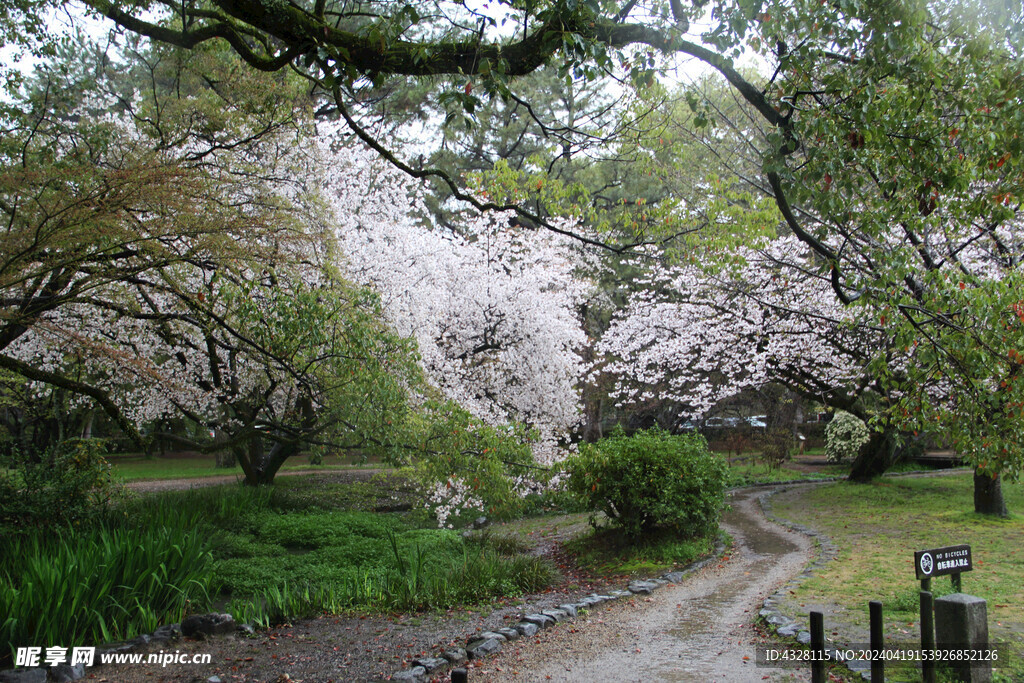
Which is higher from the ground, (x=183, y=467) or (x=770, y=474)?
(x=770, y=474)

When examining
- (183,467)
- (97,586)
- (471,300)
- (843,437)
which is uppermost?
(471,300)

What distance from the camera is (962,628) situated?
159 inches

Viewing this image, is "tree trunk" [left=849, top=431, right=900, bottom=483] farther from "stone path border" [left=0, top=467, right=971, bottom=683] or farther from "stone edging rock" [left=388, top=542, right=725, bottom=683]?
"stone edging rock" [left=388, top=542, right=725, bottom=683]

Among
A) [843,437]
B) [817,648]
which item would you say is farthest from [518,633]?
[843,437]

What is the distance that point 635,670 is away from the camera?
4777 millimetres

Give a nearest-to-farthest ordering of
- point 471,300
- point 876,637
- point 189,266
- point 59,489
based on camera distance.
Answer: point 876,637 → point 189,266 → point 59,489 → point 471,300

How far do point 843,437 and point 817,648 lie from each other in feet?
61.6

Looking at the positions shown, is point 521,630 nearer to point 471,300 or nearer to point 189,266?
point 189,266

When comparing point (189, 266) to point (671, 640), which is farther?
point (189, 266)

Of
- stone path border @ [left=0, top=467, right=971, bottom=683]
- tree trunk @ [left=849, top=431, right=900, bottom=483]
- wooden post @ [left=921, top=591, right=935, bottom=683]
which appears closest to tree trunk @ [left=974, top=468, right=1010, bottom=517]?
stone path border @ [left=0, top=467, right=971, bottom=683]

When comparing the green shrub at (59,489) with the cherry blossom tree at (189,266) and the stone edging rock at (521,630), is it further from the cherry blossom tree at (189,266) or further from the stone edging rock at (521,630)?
the stone edging rock at (521,630)

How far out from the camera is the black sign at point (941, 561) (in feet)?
14.0

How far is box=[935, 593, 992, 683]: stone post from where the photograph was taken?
393 centimetres

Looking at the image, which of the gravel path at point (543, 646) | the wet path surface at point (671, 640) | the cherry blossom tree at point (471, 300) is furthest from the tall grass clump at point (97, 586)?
the cherry blossom tree at point (471, 300)
